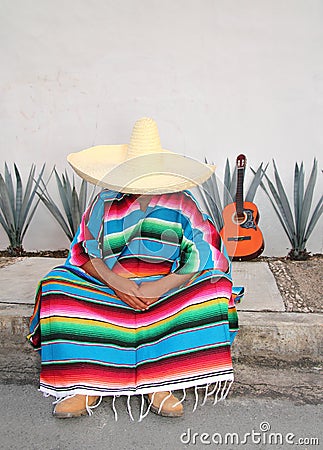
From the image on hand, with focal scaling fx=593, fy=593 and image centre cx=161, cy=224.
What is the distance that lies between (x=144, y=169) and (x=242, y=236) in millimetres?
1492

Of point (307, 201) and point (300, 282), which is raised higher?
point (307, 201)

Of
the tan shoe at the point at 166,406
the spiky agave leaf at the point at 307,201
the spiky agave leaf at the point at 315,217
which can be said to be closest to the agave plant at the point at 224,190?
the spiky agave leaf at the point at 307,201

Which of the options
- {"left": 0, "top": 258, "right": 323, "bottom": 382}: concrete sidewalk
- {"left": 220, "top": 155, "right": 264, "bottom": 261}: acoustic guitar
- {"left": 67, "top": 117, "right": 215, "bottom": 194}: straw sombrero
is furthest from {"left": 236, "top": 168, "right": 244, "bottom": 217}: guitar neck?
{"left": 67, "top": 117, "right": 215, "bottom": 194}: straw sombrero

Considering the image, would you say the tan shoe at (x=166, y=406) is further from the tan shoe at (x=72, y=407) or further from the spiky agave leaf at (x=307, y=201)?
the spiky agave leaf at (x=307, y=201)

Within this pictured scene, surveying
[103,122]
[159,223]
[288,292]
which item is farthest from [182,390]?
[103,122]

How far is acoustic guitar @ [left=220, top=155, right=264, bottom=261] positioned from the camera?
4031 millimetres

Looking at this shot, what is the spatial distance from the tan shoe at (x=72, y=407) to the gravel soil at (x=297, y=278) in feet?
4.04

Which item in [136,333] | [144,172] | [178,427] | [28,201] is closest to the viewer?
[178,427]

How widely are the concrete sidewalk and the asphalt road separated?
1.23 feet

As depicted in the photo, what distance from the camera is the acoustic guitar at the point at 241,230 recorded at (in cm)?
403

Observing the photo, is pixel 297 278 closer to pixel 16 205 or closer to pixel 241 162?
pixel 241 162

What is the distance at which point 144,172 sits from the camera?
272 centimetres

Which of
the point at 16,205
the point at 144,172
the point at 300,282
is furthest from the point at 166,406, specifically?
the point at 16,205

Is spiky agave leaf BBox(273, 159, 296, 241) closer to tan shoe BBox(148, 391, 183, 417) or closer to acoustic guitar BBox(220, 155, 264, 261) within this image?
acoustic guitar BBox(220, 155, 264, 261)
